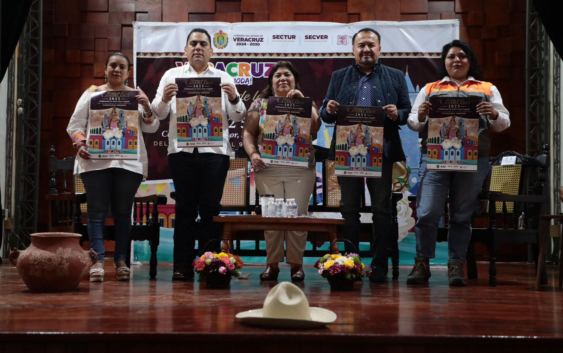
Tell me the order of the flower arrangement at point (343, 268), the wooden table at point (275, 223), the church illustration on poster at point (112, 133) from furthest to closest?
the church illustration on poster at point (112, 133) < the wooden table at point (275, 223) < the flower arrangement at point (343, 268)

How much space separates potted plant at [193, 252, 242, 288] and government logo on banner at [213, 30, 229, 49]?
140 inches

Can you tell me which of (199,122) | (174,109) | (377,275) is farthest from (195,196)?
(377,275)

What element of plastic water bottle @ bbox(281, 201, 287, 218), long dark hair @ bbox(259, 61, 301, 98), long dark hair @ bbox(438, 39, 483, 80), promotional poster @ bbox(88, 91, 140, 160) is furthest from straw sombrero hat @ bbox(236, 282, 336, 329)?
long dark hair @ bbox(438, 39, 483, 80)

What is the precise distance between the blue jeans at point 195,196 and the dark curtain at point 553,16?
7.55 feet

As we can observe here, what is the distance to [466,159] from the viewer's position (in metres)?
4.18

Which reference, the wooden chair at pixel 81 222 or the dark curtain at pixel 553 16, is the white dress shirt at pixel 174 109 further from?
the dark curtain at pixel 553 16

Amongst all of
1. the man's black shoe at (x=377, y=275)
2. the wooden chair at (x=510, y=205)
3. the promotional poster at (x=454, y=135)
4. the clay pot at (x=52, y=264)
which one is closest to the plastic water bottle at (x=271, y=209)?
the man's black shoe at (x=377, y=275)

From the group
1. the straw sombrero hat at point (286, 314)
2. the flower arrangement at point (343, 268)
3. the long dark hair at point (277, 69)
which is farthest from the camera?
the long dark hair at point (277, 69)

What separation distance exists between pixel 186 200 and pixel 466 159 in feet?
6.09

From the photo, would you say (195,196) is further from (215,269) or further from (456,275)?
(456,275)

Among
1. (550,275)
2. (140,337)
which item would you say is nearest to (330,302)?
(140,337)

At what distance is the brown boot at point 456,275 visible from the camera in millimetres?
4227

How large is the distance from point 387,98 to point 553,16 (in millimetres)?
1178

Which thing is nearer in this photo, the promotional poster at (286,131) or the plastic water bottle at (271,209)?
the plastic water bottle at (271,209)
